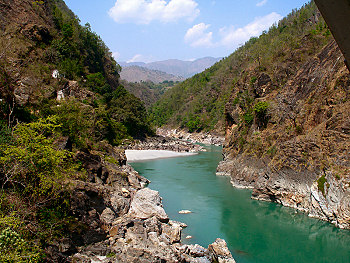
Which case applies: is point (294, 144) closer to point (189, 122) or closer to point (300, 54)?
point (300, 54)

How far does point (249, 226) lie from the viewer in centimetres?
1625

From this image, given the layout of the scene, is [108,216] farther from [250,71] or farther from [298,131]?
[250,71]

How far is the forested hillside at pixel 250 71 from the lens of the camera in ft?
→ 94.3

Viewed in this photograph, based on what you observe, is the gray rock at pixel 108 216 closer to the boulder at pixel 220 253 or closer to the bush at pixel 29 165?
the bush at pixel 29 165

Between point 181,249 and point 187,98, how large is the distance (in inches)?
3770

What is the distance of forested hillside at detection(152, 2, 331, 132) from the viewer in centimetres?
2873

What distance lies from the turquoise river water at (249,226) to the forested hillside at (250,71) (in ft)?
42.5

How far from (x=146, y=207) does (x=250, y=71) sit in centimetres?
2739

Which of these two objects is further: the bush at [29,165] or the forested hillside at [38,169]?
the bush at [29,165]

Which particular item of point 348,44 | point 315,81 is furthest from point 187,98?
point 348,44

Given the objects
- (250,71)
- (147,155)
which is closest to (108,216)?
(147,155)

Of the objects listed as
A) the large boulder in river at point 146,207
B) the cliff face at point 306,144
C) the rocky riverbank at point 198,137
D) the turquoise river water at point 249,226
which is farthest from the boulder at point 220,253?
the rocky riverbank at point 198,137

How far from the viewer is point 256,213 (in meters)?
18.2

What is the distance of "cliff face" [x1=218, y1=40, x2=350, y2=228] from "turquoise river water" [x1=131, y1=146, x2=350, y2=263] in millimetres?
1180
